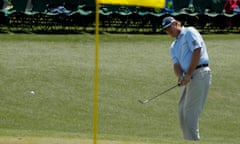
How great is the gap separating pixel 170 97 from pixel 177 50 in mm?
5156

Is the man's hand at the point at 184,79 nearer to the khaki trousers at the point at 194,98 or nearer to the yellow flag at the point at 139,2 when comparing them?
the khaki trousers at the point at 194,98

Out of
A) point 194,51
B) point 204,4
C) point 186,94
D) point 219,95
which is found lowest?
point 204,4

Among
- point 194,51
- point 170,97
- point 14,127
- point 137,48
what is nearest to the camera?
point 194,51

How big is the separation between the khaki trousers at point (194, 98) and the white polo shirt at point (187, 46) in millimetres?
193

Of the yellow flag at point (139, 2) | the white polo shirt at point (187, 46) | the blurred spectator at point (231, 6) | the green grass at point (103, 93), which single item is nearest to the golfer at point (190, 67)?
the white polo shirt at point (187, 46)

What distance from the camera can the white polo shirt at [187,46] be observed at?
424 inches

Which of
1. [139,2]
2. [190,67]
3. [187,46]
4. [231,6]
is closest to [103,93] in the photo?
[187,46]

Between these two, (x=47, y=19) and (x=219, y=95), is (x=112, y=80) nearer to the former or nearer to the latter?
(x=219, y=95)

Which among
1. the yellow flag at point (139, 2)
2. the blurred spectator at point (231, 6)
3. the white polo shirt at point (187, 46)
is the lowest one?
the blurred spectator at point (231, 6)

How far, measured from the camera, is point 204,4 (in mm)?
33688

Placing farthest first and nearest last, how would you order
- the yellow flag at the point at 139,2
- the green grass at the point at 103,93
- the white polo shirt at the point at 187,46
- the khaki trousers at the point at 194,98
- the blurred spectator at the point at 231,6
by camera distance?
the blurred spectator at the point at 231,6
the green grass at the point at 103,93
the khaki trousers at the point at 194,98
the white polo shirt at the point at 187,46
the yellow flag at the point at 139,2

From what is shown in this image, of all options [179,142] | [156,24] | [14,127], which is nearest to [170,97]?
[14,127]

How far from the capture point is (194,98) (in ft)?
36.5

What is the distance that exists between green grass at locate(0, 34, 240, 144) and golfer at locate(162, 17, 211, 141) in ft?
1.76
